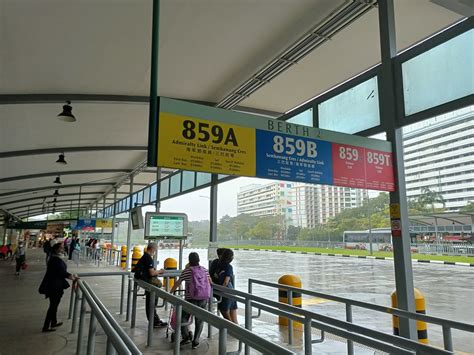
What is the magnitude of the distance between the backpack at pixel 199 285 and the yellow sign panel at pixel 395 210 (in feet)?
8.80

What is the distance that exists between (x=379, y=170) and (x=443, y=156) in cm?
361

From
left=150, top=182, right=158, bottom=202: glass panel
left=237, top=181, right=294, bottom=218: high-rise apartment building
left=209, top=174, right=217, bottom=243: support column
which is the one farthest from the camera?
left=237, top=181, right=294, bottom=218: high-rise apartment building

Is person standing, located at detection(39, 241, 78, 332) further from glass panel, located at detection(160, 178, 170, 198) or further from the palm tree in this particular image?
glass panel, located at detection(160, 178, 170, 198)

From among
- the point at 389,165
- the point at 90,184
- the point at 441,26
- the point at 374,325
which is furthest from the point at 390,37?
the point at 90,184

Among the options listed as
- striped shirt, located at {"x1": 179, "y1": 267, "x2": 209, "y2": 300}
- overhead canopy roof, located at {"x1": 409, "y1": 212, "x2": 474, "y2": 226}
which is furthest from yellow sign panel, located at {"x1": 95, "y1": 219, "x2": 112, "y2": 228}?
striped shirt, located at {"x1": 179, "y1": 267, "x2": 209, "y2": 300}

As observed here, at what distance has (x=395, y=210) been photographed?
14.8 ft

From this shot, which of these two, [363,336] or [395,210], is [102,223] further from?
[363,336]

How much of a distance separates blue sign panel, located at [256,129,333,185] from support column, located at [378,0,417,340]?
1.11 m

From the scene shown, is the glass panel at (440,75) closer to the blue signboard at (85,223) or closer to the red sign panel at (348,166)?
the red sign panel at (348,166)

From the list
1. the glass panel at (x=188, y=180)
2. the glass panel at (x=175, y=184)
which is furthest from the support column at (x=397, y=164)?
the glass panel at (x=175, y=184)

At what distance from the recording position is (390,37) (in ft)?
14.8

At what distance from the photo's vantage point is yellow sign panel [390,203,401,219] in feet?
14.7

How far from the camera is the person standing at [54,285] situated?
577 cm

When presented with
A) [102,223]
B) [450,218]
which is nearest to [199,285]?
[450,218]
